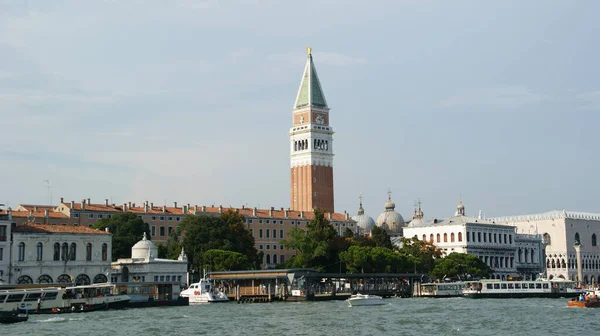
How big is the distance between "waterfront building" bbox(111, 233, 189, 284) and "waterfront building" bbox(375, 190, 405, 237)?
54445 mm

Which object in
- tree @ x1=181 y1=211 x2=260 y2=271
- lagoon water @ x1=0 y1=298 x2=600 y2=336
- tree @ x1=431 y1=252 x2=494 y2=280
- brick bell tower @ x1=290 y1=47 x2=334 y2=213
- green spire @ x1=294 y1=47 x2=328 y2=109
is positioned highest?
green spire @ x1=294 y1=47 x2=328 y2=109

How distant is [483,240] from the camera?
10825 centimetres

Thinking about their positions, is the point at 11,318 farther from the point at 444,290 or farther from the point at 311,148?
the point at 311,148

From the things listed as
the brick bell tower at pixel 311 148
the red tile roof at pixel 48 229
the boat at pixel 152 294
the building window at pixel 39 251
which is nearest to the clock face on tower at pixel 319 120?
the brick bell tower at pixel 311 148

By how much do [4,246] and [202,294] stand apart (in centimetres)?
1544

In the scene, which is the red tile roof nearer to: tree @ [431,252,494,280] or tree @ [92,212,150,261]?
tree @ [92,212,150,261]

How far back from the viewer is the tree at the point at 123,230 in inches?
3209

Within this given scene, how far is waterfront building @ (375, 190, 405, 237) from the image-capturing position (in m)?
126

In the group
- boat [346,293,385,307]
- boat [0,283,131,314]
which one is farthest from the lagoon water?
boat [346,293,385,307]

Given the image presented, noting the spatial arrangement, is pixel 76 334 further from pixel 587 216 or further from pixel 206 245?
pixel 587 216

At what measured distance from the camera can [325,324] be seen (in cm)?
4578

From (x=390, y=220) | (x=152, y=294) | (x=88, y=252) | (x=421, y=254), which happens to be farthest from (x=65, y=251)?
(x=390, y=220)

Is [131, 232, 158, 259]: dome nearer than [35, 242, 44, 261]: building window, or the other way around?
[35, 242, 44, 261]: building window

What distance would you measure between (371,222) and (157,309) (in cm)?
6904
